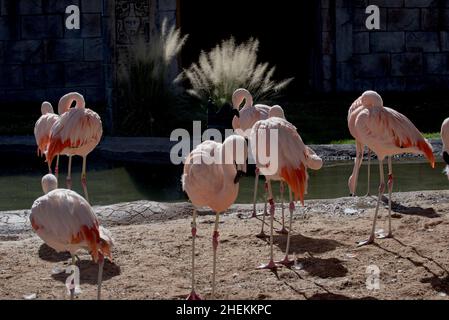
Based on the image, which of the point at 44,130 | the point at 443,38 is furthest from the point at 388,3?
the point at 44,130

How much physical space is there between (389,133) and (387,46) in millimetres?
8896

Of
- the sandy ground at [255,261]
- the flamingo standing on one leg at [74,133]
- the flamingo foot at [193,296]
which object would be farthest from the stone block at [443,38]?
the flamingo foot at [193,296]

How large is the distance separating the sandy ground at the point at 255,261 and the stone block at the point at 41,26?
25.7ft

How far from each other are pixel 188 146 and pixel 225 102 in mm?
964

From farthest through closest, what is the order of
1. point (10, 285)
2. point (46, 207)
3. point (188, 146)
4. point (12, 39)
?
point (12, 39) → point (188, 146) → point (10, 285) → point (46, 207)

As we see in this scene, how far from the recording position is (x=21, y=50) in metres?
14.3

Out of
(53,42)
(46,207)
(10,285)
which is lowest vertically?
(10,285)

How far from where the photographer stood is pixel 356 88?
14.7m

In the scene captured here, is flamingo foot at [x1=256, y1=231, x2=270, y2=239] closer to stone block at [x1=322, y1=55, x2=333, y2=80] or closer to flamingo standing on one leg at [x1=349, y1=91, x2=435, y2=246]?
flamingo standing on one leg at [x1=349, y1=91, x2=435, y2=246]

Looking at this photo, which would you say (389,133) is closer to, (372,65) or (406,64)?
(372,65)

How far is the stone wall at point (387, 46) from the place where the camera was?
14.4 metres

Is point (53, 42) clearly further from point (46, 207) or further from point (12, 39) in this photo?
point (46, 207)

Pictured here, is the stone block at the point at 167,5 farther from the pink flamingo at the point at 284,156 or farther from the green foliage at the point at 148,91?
the pink flamingo at the point at 284,156
